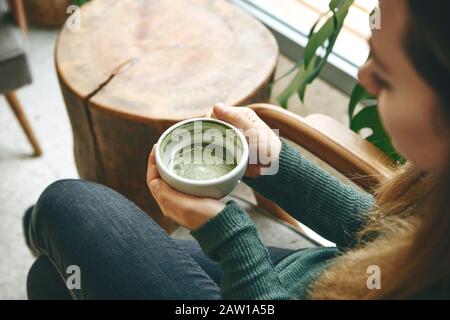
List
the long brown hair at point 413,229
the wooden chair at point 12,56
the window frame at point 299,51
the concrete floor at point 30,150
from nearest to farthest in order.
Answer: the long brown hair at point 413,229, the wooden chair at point 12,56, the concrete floor at point 30,150, the window frame at point 299,51

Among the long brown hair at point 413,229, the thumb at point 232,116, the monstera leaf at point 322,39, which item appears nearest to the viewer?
the long brown hair at point 413,229

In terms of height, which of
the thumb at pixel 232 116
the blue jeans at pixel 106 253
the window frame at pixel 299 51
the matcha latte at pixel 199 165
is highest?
the thumb at pixel 232 116

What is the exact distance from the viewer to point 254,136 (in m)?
0.73

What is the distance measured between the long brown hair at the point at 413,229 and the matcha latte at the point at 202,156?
0.59ft

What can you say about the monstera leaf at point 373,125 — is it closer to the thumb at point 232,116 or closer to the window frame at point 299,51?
the thumb at point 232,116

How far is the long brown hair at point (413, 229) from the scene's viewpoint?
432 millimetres

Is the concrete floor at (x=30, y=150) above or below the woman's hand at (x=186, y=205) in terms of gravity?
Result: below

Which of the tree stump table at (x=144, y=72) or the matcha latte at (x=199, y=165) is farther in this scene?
A: the tree stump table at (x=144, y=72)

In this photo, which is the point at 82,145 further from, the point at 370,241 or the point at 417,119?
the point at 417,119

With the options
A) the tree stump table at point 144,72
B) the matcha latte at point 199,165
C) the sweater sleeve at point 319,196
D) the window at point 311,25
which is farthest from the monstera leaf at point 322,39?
the window at point 311,25

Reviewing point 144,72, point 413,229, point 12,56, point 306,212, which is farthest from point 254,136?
point 12,56

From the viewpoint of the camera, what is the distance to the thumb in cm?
73

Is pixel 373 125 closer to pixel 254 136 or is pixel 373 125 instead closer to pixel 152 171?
pixel 254 136

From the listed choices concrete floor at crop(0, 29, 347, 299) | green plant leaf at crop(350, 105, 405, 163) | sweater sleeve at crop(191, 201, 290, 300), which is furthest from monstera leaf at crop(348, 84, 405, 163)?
concrete floor at crop(0, 29, 347, 299)
